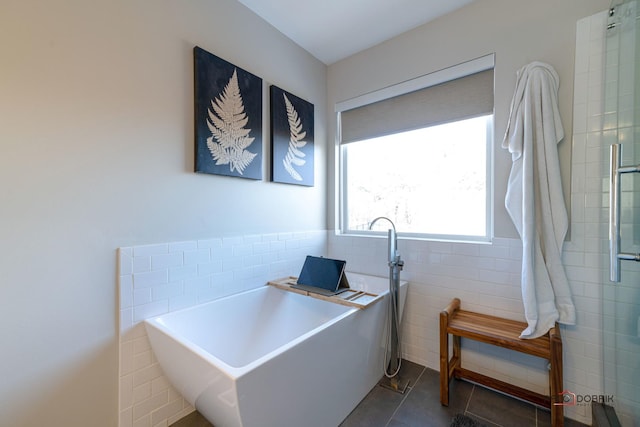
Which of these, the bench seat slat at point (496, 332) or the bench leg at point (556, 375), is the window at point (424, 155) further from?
the bench leg at point (556, 375)

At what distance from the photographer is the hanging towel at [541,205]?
1487 millimetres

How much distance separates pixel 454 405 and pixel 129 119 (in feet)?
8.41

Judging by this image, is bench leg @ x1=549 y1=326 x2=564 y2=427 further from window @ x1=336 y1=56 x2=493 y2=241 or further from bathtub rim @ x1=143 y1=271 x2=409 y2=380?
bathtub rim @ x1=143 y1=271 x2=409 y2=380

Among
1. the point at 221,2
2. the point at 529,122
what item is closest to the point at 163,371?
the point at 221,2

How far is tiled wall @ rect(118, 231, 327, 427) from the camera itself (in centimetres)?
136

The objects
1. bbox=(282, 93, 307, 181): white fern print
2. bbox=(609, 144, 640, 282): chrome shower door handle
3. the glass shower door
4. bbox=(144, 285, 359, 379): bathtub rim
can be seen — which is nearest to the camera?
bbox=(144, 285, 359, 379): bathtub rim

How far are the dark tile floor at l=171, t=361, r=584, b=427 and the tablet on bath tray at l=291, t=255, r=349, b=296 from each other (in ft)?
2.38

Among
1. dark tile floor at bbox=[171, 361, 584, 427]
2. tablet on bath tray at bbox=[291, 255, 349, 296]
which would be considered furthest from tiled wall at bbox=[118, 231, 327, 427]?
tablet on bath tray at bbox=[291, 255, 349, 296]

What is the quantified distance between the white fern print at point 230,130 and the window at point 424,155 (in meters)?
1.12

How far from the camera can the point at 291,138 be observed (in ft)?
7.41

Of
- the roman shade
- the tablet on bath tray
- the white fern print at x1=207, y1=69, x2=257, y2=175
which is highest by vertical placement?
the roman shade

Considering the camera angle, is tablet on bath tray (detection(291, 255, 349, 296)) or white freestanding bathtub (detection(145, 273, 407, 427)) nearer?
white freestanding bathtub (detection(145, 273, 407, 427))

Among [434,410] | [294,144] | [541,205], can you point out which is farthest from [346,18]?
[434,410]

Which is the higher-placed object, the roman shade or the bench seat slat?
the roman shade
